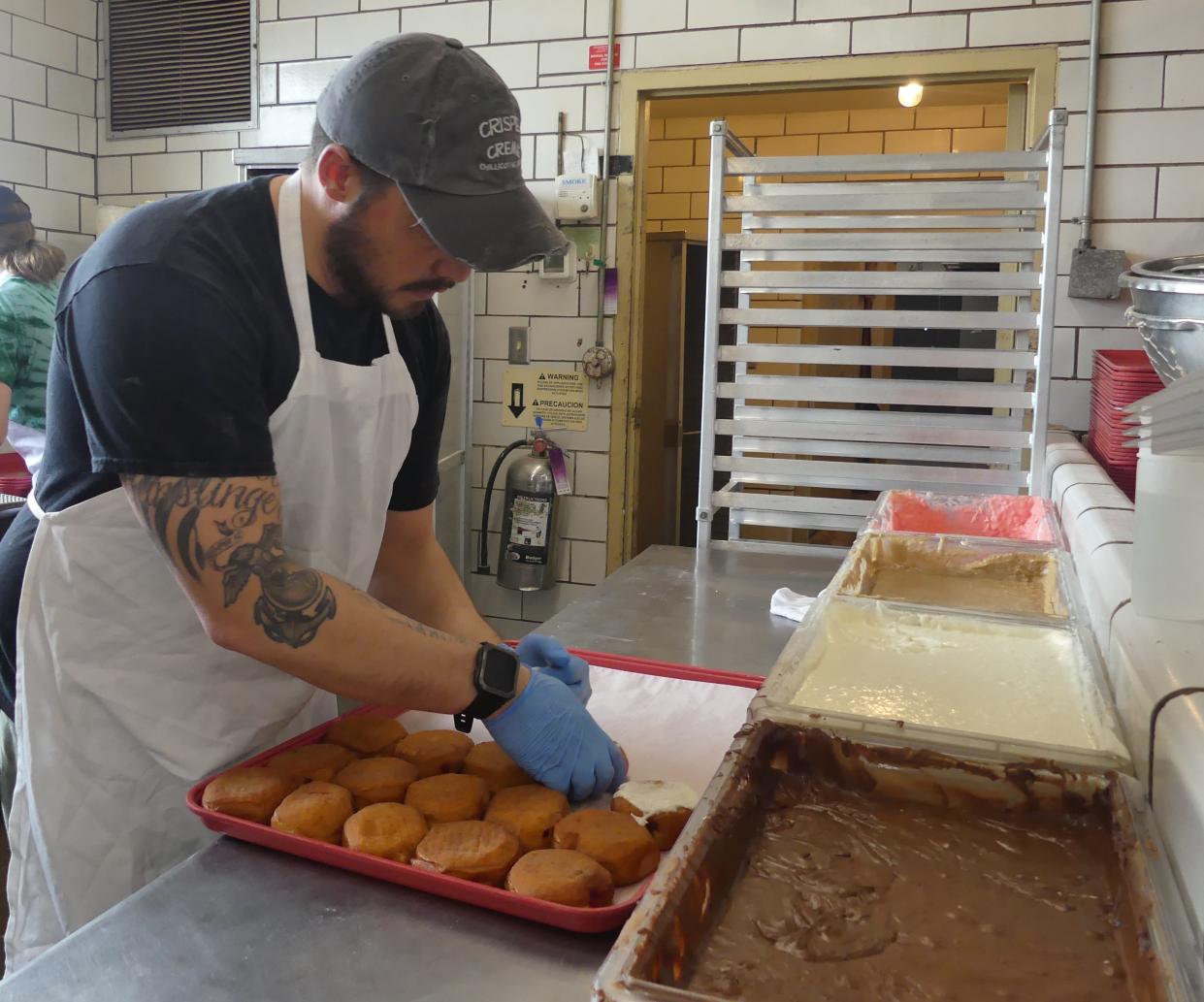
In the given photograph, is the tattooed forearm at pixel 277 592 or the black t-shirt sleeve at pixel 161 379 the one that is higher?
the black t-shirt sleeve at pixel 161 379

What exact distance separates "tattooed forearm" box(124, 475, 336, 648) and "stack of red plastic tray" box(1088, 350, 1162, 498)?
6.27 feet

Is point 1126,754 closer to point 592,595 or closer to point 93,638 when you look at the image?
point 93,638

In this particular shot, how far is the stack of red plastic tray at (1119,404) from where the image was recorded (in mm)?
2408

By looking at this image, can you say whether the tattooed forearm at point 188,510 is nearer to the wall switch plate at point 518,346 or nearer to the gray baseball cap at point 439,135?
Answer: the gray baseball cap at point 439,135

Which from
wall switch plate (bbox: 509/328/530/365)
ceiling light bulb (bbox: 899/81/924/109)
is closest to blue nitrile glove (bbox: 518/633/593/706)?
wall switch plate (bbox: 509/328/530/365)

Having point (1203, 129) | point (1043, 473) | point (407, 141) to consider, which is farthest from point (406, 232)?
point (1203, 129)

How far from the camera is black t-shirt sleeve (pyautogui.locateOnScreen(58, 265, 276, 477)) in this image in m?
1.08

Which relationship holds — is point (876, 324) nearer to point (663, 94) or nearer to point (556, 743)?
point (663, 94)

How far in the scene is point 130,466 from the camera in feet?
3.57

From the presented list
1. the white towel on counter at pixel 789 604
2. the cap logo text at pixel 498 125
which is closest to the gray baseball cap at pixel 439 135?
the cap logo text at pixel 498 125

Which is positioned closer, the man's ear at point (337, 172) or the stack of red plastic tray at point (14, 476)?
the man's ear at point (337, 172)

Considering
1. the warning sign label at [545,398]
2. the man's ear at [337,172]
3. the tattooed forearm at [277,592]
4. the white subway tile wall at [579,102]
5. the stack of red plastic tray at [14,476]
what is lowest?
the stack of red plastic tray at [14,476]

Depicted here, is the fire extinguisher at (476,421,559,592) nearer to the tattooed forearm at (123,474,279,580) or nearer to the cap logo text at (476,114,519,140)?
the cap logo text at (476,114,519,140)

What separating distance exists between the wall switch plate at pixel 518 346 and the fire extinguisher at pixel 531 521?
0.33 m
